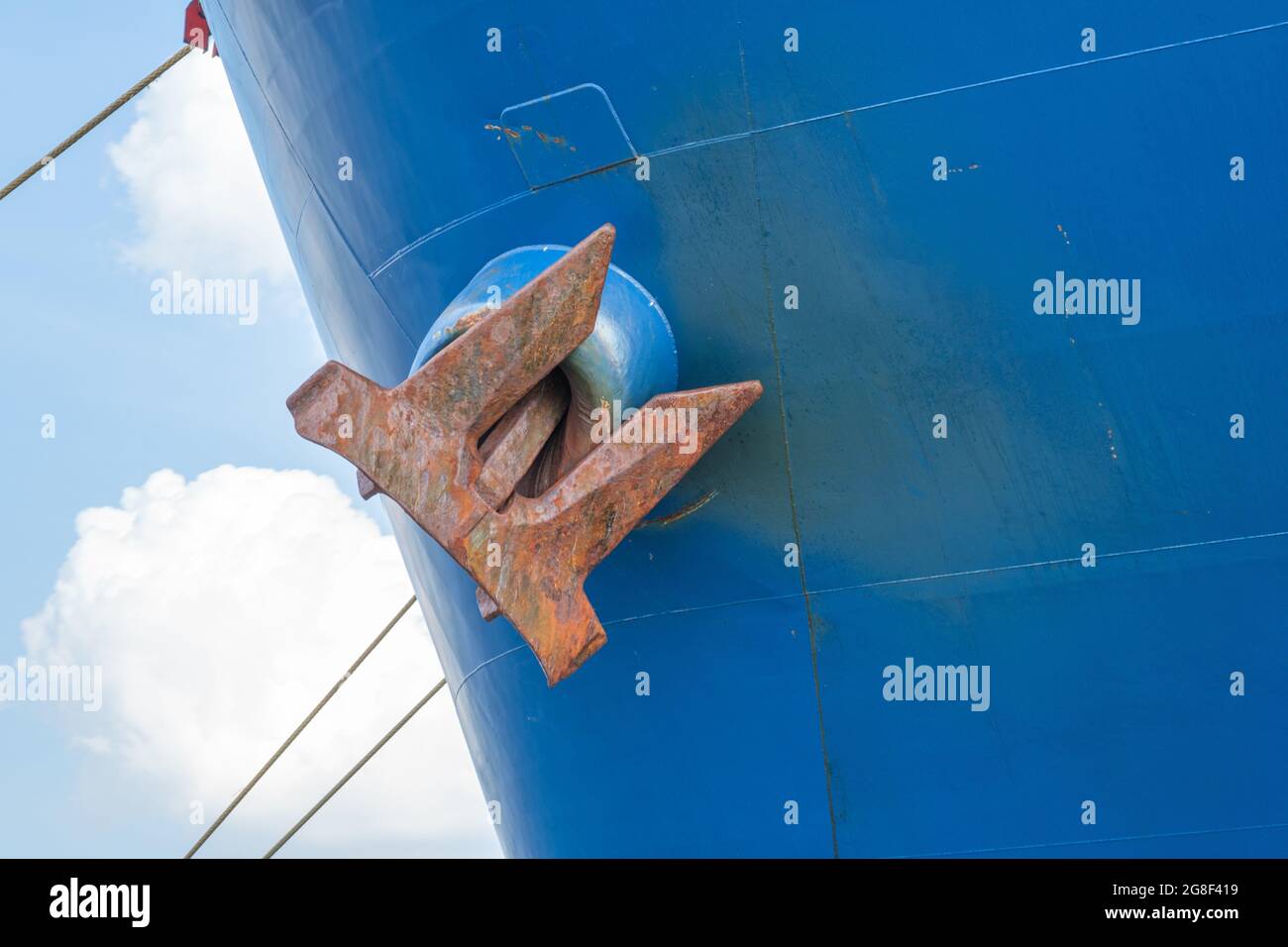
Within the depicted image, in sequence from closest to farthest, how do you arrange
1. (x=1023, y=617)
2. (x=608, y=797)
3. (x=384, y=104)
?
1. (x=1023, y=617)
2. (x=384, y=104)
3. (x=608, y=797)

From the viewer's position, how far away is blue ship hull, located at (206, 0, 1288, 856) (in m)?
3.71

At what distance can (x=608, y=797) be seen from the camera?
15.9 feet

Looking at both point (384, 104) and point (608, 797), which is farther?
point (608, 797)

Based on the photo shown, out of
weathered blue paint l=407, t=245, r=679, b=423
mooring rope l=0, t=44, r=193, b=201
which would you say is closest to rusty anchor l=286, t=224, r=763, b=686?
weathered blue paint l=407, t=245, r=679, b=423

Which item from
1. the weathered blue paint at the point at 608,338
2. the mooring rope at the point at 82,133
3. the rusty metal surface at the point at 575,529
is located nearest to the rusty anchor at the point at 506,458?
the rusty metal surface at the point at 575,529

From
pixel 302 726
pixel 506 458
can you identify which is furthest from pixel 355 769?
pixel 506 458

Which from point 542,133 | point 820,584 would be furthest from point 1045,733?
point 542,133

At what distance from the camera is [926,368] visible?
396 cm

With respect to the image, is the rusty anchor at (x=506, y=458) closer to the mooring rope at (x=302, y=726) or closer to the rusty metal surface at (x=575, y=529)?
the rusty metal surface at (x=575, y=529)

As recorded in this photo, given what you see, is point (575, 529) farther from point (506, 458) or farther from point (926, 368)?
point (926, 368)

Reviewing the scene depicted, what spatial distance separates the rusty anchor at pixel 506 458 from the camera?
11.9ft

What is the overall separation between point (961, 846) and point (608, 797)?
127 cm

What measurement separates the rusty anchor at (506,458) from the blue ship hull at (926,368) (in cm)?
45

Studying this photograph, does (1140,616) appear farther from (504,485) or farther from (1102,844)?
(504,485)
